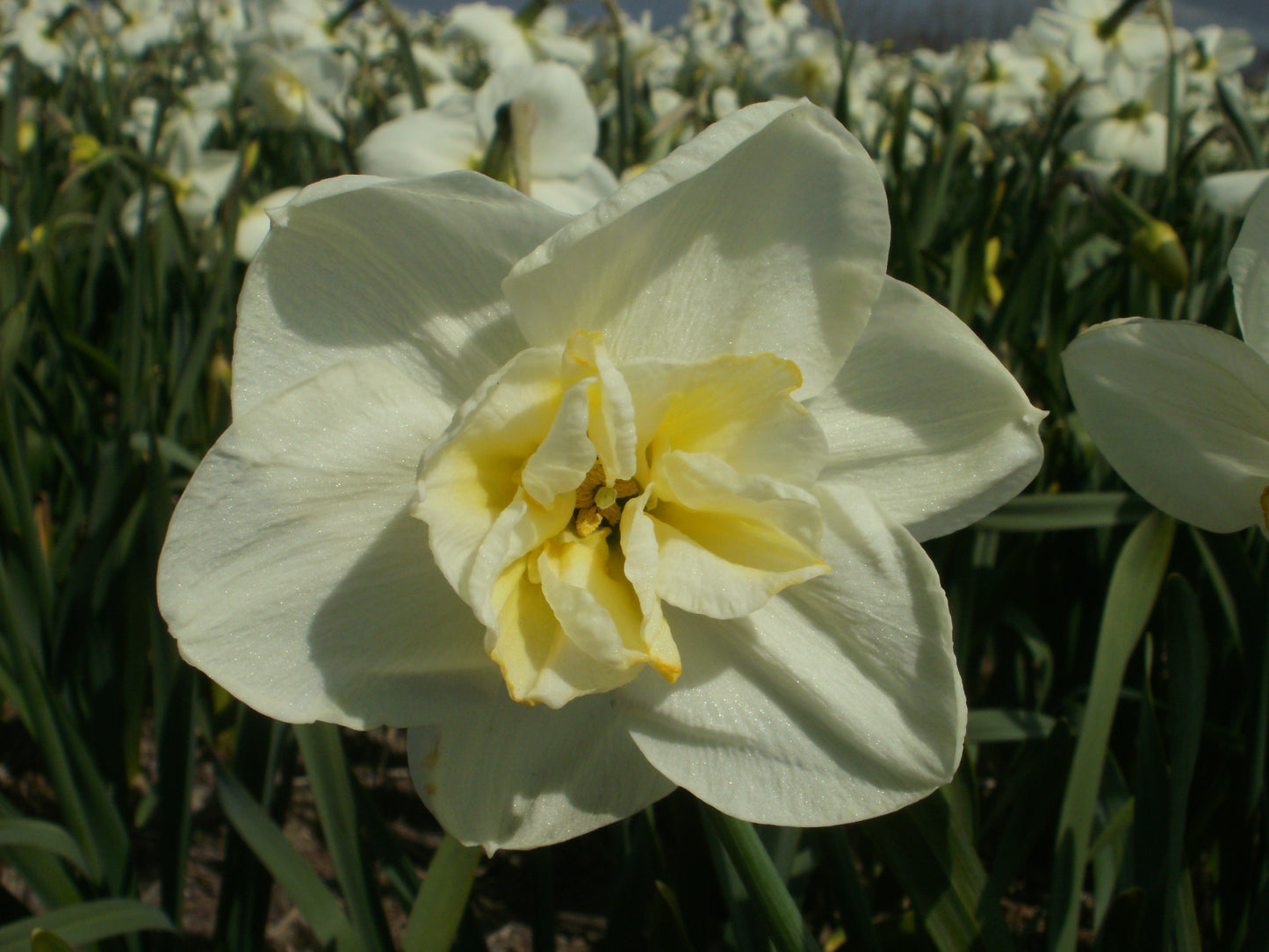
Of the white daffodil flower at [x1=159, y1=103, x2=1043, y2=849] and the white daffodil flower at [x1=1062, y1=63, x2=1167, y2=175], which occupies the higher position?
the white daffodil flower at [x1=159, y1=103, x2=1043, y2=849]

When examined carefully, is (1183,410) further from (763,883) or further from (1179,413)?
(763,883)

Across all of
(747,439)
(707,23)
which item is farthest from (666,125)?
(707,23)

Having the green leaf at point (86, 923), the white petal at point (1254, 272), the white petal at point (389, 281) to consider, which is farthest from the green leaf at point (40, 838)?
the white petal at point (1254, 272)

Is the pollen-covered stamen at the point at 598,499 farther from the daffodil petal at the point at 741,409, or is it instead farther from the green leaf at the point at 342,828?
the green leaf at the point at 342,828

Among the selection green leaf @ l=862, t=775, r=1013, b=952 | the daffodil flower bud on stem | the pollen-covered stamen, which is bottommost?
green leaf @ l=862, t=775, r=1013, b=952

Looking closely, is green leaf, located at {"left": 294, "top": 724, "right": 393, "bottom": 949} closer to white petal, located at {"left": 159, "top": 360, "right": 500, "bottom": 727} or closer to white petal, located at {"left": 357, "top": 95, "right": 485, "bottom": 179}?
white petal, located at {"left": 159, "top": 360, "right": 500, "bottom": 727}

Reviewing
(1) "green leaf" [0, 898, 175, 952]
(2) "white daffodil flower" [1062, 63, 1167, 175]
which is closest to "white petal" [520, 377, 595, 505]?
(1) "green leaf" [0, 898, 175, 952]
